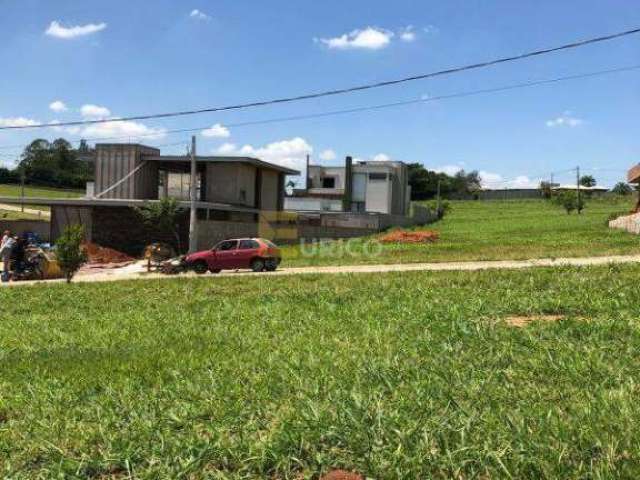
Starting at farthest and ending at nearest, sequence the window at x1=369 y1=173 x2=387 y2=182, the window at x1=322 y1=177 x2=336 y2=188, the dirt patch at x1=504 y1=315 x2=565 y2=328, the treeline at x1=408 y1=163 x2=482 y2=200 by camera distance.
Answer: the treeline at x1=408 y1=163 x2=482 y2=200 → the window at x1=322 y1=177 x2=336 y2=188 → the window at x1=369 y1=173 x2=387 y2=182 → the dirt patch at x1=504 y1=315 x2=565 y2=328

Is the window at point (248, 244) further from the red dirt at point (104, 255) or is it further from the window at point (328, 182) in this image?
the window at point (328, 182)

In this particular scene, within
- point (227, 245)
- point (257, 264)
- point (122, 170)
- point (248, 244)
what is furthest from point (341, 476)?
point (122, 170)

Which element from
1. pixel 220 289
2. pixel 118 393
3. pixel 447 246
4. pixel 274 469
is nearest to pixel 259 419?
pixel 274 469

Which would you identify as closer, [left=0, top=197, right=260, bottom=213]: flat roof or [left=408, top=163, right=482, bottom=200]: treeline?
[left=0, top=197, right=260, bottom=213]: flat roof

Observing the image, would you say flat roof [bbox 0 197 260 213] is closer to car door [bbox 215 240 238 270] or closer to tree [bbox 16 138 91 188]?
car door [bbox 215 240 238 270]

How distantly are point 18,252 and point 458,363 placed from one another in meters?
21.2

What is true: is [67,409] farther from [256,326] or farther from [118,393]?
[256,326]

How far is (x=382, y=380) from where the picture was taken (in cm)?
528

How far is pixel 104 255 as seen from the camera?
3103 centimetres

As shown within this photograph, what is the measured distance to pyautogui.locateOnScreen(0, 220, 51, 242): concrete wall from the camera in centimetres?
4184

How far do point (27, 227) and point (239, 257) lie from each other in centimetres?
2688

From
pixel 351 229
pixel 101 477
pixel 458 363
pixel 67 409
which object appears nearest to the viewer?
pixel 101 477

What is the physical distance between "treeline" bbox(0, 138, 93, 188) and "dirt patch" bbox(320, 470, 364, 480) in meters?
96.3

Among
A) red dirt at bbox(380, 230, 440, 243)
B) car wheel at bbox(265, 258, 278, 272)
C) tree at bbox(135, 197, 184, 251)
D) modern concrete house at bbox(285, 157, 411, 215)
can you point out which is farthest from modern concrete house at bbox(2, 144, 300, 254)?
modern concrete house at bbox(285, 157, 411, 215)
